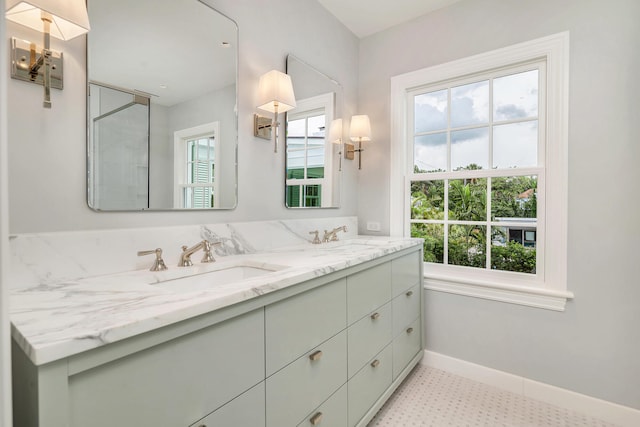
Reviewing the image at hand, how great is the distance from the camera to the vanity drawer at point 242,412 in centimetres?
85

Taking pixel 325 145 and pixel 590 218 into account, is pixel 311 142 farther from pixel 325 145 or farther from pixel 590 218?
pixel 590 218

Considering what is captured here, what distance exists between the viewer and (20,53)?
1003 mm

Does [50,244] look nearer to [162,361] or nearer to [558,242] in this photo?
[162,361]

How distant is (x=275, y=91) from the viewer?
5.52 feet

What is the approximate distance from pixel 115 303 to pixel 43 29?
908 millimetres

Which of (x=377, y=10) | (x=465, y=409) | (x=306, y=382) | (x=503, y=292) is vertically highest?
(x=377, y=10)

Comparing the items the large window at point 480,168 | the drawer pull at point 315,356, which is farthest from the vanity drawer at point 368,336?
the large window at point 480,168

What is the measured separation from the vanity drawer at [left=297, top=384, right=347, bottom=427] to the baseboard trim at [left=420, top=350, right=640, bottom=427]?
1240mm

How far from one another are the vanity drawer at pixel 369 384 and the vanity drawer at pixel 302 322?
349 mm

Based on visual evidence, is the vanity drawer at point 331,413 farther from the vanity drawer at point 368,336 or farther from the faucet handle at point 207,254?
the faucet handle at point 207,254

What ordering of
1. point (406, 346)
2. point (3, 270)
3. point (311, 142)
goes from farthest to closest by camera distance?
1. point (311, 142)
2. point (406, 346)
3. point (3, 270)

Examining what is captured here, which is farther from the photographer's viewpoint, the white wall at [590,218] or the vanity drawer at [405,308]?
the vanity drawer at [405,308]

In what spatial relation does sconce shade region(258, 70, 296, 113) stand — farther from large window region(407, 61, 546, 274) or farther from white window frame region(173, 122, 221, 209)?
large window region(407, 61, 546, 274)

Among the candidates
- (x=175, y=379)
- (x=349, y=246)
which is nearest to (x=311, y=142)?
(x=349, y=246)
